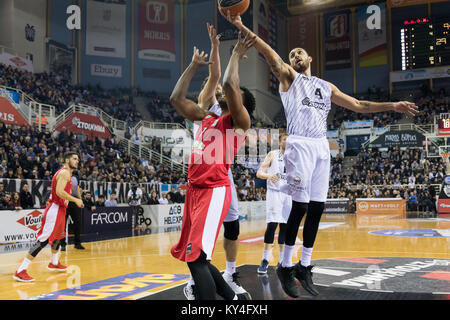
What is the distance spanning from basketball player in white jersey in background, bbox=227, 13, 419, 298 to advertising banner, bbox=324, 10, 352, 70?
3174cm

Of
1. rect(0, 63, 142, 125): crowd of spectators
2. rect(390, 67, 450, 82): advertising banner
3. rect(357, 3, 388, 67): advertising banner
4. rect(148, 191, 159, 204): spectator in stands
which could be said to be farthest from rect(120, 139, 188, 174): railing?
rect(357, 3, 388, 67): advertising banner

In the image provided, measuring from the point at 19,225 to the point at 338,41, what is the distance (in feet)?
98.5

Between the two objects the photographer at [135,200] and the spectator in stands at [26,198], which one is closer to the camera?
the spectator in stands at [26,198]

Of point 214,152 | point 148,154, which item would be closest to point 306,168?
point 214,152

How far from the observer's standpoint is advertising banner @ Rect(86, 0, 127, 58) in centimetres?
3138

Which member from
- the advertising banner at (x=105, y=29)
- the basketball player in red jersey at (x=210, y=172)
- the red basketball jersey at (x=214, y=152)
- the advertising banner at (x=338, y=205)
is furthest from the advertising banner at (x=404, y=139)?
the red basketball jersey at (x=214, y=152)

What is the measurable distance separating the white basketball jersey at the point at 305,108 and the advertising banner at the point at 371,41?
31.7 metres

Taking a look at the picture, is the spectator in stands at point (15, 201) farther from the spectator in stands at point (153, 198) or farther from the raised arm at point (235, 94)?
the raised arm at point (235, 94)

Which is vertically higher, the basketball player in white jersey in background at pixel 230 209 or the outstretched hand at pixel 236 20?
the outstretched hand at pixel 236 20

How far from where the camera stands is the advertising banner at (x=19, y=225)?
10414 millimetres

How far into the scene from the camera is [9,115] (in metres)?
17.7

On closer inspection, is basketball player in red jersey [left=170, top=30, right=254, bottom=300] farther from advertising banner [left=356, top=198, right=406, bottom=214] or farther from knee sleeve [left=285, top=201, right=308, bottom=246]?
advertising banner [left=356, top=198, right=406, bottom=214]

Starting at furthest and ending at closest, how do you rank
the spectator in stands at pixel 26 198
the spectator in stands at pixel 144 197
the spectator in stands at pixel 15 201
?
the spectator in stands at pixel 144 197 < the spectator in stands at pixel 26 198 < the spectator in stands at pixel 15 201
